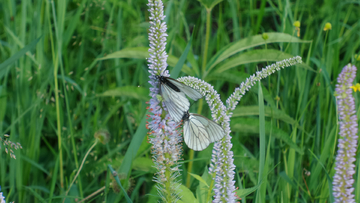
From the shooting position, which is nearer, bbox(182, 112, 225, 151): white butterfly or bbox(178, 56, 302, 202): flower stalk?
bbox(178, 56, 302, 202): flower stalk

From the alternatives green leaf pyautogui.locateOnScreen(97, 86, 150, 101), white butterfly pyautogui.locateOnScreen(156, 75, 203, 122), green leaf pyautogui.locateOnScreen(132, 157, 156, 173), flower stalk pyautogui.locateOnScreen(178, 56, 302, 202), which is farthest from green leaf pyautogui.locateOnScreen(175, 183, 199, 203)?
green leaf pyautogui.locateOnScreen(97, 86, 150, 101)

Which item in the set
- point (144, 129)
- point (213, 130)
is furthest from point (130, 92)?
point (213, 130)

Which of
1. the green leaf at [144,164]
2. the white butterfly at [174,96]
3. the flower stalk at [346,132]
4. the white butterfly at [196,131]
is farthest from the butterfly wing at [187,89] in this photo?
the green leaf at [144,164]

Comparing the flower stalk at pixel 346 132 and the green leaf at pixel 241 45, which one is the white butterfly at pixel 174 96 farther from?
the green leaf at pixel 241 45

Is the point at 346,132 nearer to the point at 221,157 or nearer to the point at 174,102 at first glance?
the point at 221,157

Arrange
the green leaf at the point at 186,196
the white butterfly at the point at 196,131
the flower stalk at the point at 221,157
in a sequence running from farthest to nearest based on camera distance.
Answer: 1. the green leaf at the point at 186,196
2. the white butterfly at the point at 196,131
3. the flower stalk at the point at 221,157

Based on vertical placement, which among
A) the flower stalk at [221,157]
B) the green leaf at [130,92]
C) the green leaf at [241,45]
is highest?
the green leaf at [241,45]

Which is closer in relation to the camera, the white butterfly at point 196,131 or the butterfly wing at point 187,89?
the butterfly wing at point 187,89

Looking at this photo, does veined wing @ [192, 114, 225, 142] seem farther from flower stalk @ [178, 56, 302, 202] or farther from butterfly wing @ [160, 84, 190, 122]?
butterfly wing @ [160, 84, 190, 122]

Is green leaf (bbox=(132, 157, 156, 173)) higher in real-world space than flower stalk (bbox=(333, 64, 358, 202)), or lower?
lower
